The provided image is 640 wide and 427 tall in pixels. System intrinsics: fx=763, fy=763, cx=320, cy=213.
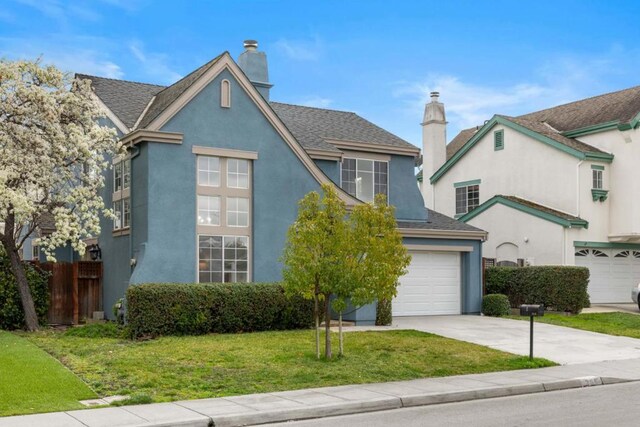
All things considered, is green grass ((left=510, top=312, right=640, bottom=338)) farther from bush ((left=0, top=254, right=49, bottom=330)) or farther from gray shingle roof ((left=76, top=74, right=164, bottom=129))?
bush ((left=0, top=254, right=49, bottom=330))

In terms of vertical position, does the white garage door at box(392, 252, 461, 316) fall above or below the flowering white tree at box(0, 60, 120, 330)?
below

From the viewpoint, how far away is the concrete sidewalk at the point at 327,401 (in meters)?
9.78

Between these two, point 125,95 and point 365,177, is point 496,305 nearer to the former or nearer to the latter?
point 365,177

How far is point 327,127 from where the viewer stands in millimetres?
26078

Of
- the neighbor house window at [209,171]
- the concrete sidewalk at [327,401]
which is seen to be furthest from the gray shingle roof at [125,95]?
the concrete sidewalk at [327,401]

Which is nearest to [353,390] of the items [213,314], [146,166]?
[213,314]

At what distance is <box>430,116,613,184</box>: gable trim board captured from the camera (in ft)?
96.7

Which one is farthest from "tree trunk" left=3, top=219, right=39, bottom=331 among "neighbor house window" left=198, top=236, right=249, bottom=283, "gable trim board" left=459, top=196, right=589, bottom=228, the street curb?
"gable trim board" left=459, top=196, right=589, bottom=228

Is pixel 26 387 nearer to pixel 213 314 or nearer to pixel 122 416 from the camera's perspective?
pixel 122 416

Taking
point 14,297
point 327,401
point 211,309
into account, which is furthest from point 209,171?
point 327,401

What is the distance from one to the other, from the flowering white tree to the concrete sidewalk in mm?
8685

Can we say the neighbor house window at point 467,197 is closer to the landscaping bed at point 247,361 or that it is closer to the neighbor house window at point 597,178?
the neighbor house window at point 597,178

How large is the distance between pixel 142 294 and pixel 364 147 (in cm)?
1025

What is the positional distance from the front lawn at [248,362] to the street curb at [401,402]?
1514 millimetres
